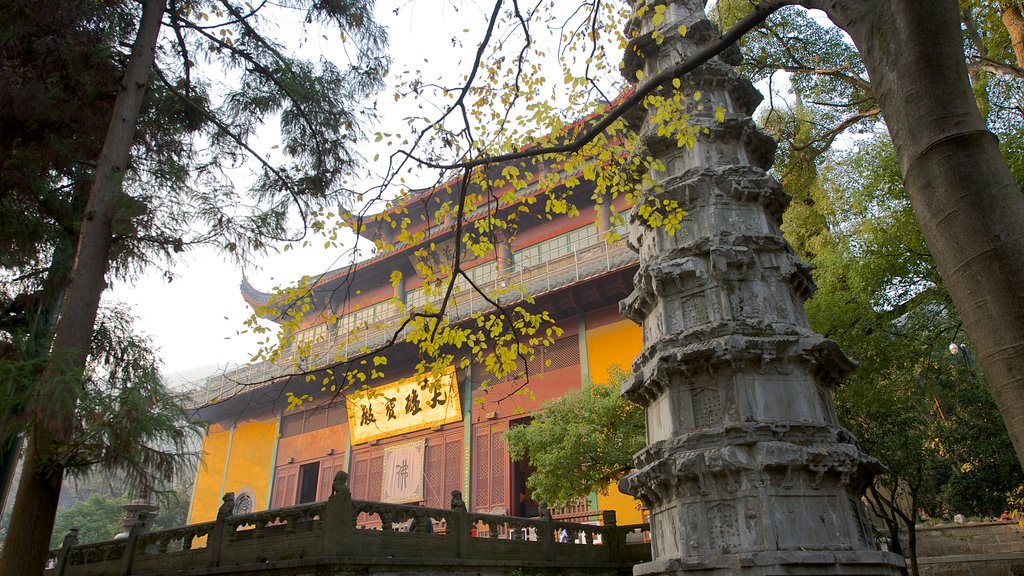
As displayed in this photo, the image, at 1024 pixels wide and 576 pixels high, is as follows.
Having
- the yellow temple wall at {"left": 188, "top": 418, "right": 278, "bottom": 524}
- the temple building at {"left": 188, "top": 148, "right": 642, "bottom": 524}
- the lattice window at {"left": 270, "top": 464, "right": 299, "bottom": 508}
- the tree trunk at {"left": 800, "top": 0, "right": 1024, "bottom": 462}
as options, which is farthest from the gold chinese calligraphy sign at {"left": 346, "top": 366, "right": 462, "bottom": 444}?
the tree trunk at {"left": 800, "top": 0, "right": 1024, "bottom": 462}

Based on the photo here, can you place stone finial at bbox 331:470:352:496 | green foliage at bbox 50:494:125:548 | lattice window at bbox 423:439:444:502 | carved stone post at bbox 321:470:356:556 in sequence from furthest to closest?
green foliage at bbox 50:494:125:548, lattice window at bbox 423:439:444:502, stone finial at bbox 331:470:352:496, carved stone post at bbox 321:470:356:556

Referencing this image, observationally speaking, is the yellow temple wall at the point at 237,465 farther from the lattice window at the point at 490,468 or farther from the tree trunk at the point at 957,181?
the tree trunk at the point at 957,181

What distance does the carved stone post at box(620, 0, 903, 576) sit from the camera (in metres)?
6.08

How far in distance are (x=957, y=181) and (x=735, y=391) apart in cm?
471

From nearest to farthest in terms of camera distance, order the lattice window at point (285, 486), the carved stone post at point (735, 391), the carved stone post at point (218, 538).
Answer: the carved stone post at point (735, 391) → the carved stone post at point (218, 538) → the lattice window at point (285, 486)

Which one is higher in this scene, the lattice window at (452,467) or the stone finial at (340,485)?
the lattice window at (452,467)

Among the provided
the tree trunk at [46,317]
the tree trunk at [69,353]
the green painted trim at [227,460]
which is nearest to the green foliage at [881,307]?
the tree trunk at [69,353]

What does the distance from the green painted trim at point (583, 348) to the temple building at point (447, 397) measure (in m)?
0.03

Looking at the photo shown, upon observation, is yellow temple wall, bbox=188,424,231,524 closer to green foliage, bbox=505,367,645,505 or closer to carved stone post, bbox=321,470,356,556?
green foliage, bbox=505,367,645,505

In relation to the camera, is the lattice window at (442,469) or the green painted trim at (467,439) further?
the lattice window at (442,469)

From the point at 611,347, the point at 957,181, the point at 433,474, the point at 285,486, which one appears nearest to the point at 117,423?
the point at 957,181

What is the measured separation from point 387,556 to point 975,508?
14054mm

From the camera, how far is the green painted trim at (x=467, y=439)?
16641mm

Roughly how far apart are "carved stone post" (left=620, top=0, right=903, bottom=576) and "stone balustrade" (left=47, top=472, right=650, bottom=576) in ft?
10.6
